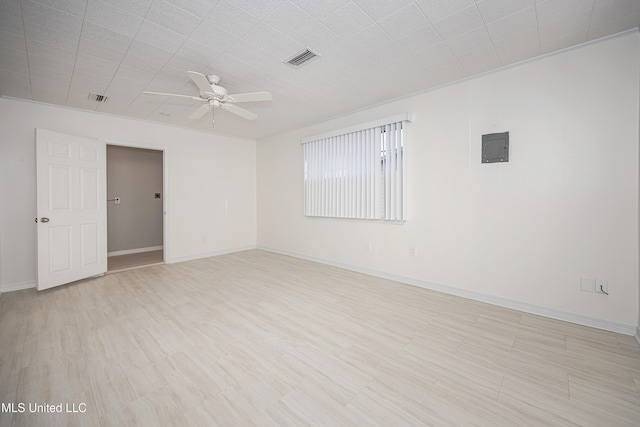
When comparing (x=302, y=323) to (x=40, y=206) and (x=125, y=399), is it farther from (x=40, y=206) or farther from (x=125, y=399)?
(x=40, y=206)

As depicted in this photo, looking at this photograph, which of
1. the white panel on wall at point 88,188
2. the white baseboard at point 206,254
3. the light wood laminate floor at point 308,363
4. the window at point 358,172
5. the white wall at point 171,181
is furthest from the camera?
the white baseboard at point 206,254

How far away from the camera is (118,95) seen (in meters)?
3.74

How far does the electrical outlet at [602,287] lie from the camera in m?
2.52

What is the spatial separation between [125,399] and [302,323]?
149 cm

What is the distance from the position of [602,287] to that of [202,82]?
4521 mm

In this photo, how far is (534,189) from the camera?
9.50 ft

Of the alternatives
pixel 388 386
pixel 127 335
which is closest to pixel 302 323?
pixel 388 386

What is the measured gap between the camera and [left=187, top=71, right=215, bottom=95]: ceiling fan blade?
8.16 ft

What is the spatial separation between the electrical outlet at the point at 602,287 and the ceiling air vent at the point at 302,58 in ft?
12.1

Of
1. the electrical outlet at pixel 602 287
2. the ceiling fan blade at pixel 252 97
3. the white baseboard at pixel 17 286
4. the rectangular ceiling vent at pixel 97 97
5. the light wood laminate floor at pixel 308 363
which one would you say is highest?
the rectangular ceiling vent at pixel 97 97

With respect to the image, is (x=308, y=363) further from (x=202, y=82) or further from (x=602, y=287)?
(x=602, y=287)

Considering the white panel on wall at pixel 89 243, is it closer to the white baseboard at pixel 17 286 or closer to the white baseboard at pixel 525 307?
the white baseboard at pixel 17 286

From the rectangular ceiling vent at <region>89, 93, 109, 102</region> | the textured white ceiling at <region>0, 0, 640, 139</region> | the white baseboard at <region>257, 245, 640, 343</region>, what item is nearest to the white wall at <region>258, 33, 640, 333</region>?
the white baseboard at <region>257, 245, 640, 343</region>

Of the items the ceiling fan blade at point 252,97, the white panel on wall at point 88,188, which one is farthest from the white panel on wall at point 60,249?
the ceiling fan blade at point 252,97
